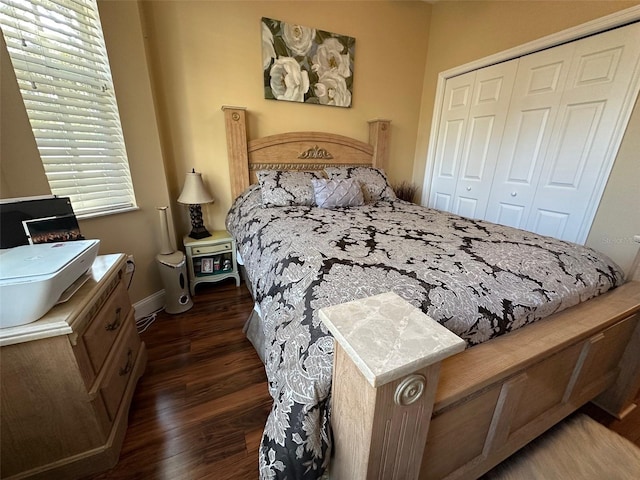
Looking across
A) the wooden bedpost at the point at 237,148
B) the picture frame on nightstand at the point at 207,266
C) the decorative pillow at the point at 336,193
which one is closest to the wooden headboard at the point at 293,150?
the wooden bedpost at the point at 237,148

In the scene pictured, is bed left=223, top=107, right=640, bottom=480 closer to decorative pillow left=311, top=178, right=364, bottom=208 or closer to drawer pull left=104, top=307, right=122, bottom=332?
decorative pillow left=311, top=178, right=364, bottom=208

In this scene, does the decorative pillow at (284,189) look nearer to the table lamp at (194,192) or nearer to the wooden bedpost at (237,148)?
the wooden bedpost at (237,148)

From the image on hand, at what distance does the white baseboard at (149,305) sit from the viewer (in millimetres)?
1907

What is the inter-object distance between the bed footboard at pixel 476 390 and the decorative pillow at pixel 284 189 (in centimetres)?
160

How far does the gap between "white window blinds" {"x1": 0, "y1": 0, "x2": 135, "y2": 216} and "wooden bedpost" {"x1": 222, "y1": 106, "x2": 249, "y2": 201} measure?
80 cm

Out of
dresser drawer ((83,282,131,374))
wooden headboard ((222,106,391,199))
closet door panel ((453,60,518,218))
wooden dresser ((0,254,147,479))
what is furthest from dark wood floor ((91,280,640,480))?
closet door panel ((453,60,518,218))

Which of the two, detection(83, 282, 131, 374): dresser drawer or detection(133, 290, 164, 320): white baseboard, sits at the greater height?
detection(83, 282, 131, 374): dresser drawer

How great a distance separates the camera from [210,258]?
7.44ft

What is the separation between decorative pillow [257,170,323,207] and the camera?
2100 millimetres

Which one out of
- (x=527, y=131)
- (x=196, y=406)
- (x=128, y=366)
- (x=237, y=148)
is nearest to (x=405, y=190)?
(x=527, y=131)

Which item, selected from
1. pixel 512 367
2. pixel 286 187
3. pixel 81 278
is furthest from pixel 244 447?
pixel 286 187

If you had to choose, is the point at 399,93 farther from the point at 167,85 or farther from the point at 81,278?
the point at 81,278

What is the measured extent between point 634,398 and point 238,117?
10.4 ft

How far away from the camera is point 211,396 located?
1.33 metres
